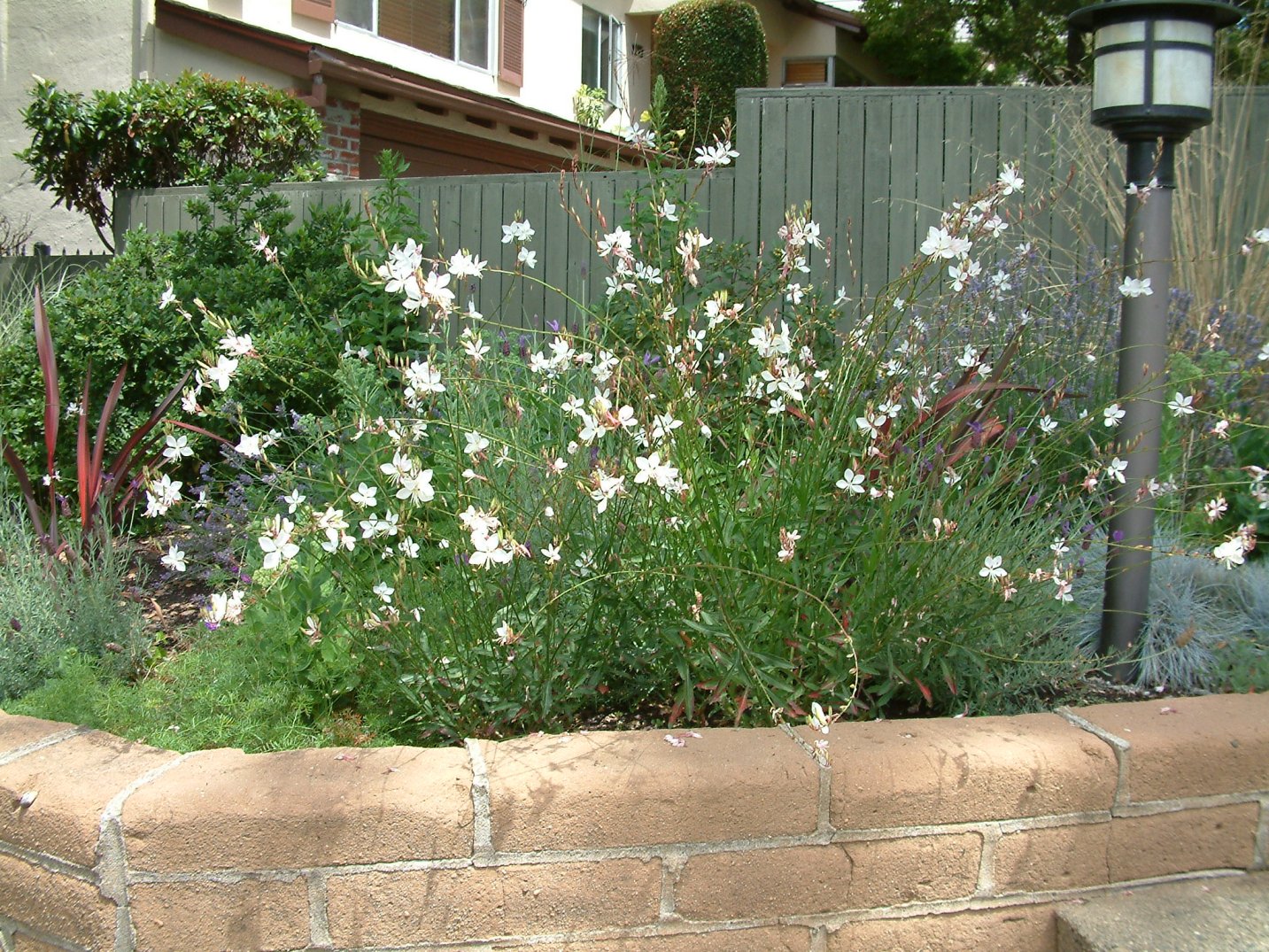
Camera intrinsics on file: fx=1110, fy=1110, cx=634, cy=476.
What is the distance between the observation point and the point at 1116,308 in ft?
13.3

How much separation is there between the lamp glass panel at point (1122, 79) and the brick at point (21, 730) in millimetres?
2668

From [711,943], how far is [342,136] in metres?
9.28

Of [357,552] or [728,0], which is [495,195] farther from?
[728,0]

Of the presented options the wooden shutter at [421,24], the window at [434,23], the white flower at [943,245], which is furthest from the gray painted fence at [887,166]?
the wooden shutter at [421,24]

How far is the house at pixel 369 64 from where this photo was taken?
888 cm

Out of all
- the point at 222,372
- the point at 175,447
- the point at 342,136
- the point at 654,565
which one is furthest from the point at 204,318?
the point at 342,136

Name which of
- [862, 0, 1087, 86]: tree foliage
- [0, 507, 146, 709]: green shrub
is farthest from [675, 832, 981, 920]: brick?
[862, 0, 1087, 86]: tree foliage

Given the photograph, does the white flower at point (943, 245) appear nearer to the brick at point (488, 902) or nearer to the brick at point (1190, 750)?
the brick at point (1190, 750)

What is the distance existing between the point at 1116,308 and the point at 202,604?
3.27 m

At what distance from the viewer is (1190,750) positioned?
214 centimetres

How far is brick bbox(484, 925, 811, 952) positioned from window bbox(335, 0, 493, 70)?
32.5 feet

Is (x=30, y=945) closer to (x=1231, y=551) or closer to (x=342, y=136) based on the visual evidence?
(x=1231, y=551)

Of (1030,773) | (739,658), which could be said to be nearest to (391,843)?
(739,658)

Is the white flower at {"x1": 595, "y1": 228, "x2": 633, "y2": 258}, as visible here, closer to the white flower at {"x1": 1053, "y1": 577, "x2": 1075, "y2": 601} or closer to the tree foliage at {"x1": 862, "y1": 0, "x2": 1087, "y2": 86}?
the white flower at {"x1": 1053, "y1": 577, "x2": 1075, "y2": 601}
